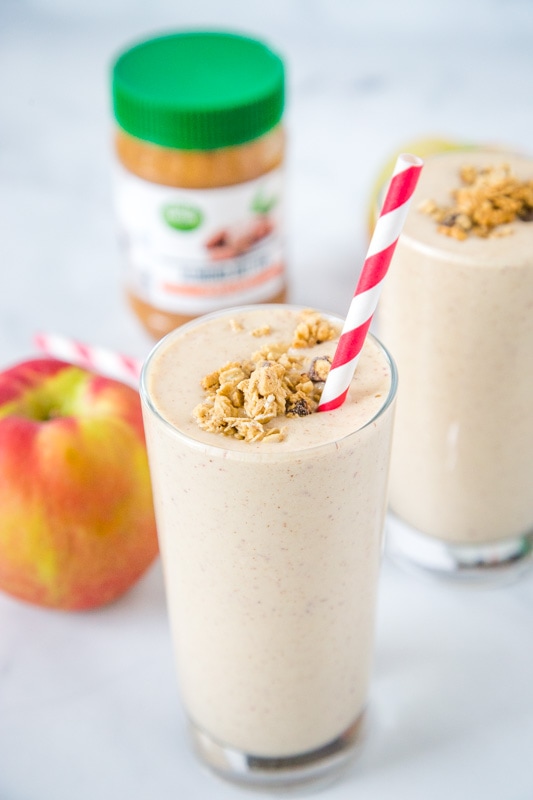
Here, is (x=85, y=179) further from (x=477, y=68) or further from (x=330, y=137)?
(x=477, y=68)

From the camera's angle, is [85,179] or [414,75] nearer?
[85,179]

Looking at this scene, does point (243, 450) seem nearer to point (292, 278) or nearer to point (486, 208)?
point (486, 208)

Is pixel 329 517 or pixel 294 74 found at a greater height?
pixel 329 517

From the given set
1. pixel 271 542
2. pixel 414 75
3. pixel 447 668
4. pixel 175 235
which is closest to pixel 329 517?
pixel 271 542

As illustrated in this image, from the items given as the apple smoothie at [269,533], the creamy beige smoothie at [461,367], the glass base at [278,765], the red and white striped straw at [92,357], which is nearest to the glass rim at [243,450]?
the apple smoothie at [269,533]

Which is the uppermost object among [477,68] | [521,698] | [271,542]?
[271,542]

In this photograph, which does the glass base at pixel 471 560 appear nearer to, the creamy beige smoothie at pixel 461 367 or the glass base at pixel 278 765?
the creamy beige smoothie at pixel 461 367

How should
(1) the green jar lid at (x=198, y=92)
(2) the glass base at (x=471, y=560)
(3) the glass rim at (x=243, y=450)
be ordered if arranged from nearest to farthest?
(3) the glass rim at (x=243, y=450) < (2) the glass base at (x=471, y=560) < (1) the green jar lid at (x=198, y=92)

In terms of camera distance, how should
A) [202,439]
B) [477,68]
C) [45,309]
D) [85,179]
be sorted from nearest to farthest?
[202,439], [45,309], [85,179], [477,68]
